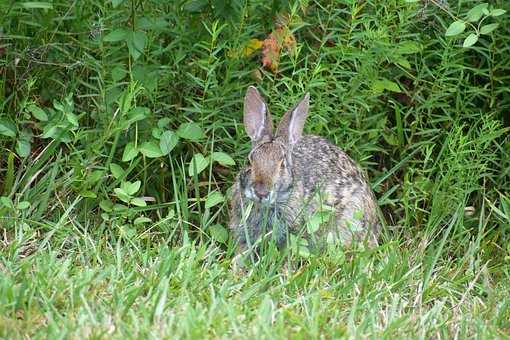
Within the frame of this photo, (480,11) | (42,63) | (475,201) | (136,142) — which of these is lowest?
(475,201)

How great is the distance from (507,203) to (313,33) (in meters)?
1.62

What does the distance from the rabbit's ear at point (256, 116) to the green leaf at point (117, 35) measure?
2.54ft

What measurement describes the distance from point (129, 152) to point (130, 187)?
0.75ft

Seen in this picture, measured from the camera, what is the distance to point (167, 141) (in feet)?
20.1

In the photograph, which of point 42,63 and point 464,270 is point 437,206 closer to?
point 464,270

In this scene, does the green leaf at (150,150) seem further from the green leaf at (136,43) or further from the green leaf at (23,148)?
the green leaf at (23,148)

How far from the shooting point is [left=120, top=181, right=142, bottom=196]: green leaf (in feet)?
19.3

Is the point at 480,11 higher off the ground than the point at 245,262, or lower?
higher

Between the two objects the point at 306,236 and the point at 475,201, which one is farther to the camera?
the point at 475,201

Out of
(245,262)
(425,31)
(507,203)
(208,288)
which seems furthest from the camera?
(425,31)

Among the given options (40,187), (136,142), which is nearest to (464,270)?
(136,142)

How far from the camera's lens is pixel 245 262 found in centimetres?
538

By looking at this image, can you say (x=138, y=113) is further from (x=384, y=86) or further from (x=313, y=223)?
(x=384, y=86)

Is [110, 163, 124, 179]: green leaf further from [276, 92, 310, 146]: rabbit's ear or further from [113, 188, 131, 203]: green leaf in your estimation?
[276, 92, 310, 146]: rabbit's ear
